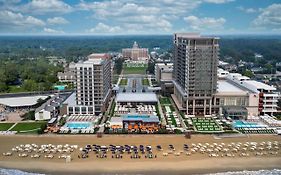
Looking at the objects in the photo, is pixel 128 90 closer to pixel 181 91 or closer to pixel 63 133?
pixel 181 91

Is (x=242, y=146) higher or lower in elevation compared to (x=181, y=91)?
lower

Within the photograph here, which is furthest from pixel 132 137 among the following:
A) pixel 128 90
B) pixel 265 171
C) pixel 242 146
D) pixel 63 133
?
pixel 128 90

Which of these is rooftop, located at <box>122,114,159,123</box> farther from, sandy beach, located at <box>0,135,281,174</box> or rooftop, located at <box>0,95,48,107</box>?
rooftop, located at <box>0,95,48,107</box>

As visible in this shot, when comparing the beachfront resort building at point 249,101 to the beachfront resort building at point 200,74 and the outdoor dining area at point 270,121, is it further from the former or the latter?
the outdoor dining area at point 270,121

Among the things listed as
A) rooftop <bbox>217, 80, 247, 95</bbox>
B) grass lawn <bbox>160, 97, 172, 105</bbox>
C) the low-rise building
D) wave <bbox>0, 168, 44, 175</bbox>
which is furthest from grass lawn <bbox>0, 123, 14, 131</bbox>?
rooftop <bbox>217, 80, 247, 95</bbox>

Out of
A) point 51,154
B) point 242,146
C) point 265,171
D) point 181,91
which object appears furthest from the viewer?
point 181,91

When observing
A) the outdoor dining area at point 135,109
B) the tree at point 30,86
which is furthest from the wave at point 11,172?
the tree at point 30,86

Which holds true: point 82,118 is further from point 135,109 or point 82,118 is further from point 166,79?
point 166,79
